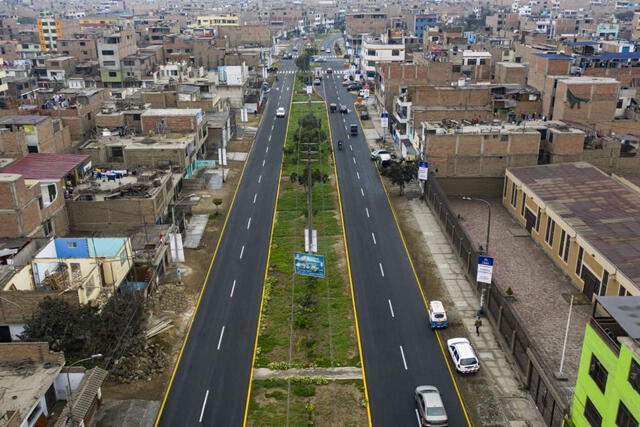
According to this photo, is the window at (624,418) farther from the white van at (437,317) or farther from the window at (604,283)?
the window at (604,283)

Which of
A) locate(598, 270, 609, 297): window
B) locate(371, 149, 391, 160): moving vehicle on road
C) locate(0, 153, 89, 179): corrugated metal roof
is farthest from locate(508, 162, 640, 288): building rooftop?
locate(0, 153, 89, 179): corrugated metal roof

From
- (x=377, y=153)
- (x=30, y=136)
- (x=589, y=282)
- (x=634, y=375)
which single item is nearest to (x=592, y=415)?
(x=634, y=375)

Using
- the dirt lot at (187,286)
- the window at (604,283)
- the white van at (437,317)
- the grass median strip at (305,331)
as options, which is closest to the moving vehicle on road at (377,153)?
the grass median strip at (305,331)

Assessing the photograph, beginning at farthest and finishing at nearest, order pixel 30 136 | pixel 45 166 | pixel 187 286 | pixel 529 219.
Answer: pixel 30 136 < pixel 529 219 < pixel 45 166 < pixel 187 286

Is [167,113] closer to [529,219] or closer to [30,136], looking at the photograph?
[30,136]

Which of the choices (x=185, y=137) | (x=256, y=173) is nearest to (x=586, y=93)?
(x=256, y=173)

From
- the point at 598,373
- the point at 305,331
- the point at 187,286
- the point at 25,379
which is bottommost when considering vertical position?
the point at 305,331

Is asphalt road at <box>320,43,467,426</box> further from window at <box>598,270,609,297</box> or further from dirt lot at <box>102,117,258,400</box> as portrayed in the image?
window at <box>598,270,609,297</box>

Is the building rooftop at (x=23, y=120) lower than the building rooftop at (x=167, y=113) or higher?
higher
